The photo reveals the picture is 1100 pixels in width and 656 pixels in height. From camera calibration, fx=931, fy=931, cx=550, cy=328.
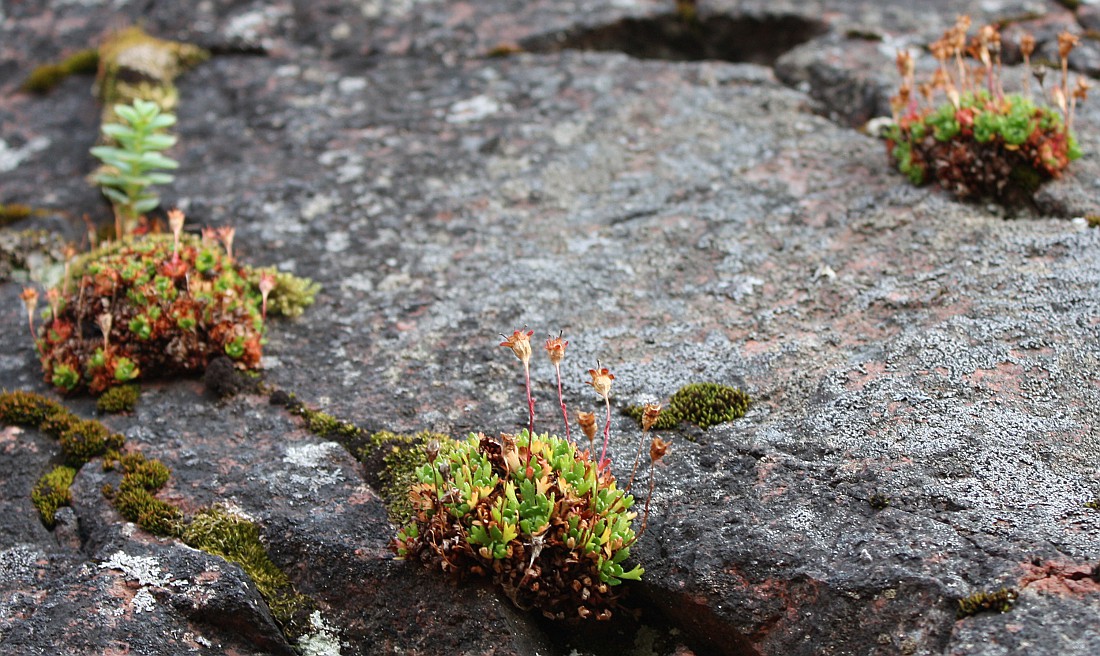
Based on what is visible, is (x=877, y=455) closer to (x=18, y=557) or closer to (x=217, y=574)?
(x=217, y=574)

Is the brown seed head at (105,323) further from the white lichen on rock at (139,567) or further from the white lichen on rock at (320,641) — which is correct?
the white lichen on rock at (320,641)

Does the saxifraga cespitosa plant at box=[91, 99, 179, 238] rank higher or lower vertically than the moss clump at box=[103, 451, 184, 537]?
higher

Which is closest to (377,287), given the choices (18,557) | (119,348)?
(119,348)

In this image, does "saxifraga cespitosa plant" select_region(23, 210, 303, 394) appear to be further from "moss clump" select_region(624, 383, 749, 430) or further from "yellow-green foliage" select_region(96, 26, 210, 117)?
"yellow-green foliage" select_region(96, 26, 210, 117)

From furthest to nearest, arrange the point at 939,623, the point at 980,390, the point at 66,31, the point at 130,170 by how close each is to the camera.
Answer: the point at 66,31 < the point at 130,170 < the point at 980,390 < the point at 939,623

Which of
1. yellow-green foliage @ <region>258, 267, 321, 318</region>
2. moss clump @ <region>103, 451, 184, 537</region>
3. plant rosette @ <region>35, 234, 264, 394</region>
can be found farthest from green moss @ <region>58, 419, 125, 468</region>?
yellow-green foliage @ <region>258, 267, 321, 318</region>

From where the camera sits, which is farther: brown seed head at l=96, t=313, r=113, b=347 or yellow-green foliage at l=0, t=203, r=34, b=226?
yellow-green foliage at l=0, t=203, r=34, b=226
